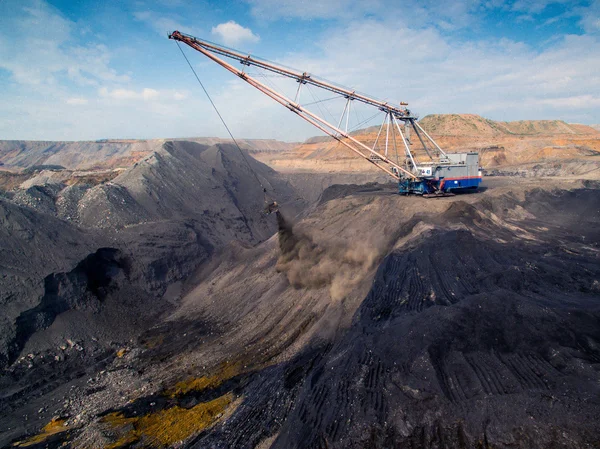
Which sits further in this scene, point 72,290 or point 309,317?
point 72,290

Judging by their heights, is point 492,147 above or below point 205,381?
above

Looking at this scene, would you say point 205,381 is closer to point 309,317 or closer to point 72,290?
point 309,317

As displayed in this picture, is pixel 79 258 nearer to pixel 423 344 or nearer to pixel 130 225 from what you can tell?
pixel 130 225

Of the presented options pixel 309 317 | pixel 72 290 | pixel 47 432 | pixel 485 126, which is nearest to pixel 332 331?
pixel 309 317

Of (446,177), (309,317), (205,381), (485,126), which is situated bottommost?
(205,381)

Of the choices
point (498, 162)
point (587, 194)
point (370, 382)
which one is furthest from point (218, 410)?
point (498, 162)

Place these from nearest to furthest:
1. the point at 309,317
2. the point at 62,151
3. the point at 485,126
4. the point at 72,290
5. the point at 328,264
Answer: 1. the point at 309,317
2. the point at 328,264
3. the point at 72,290
4. the point at 485,126
5. the point at 62,151

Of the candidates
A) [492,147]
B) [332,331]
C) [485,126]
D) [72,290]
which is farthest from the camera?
[485,126]
